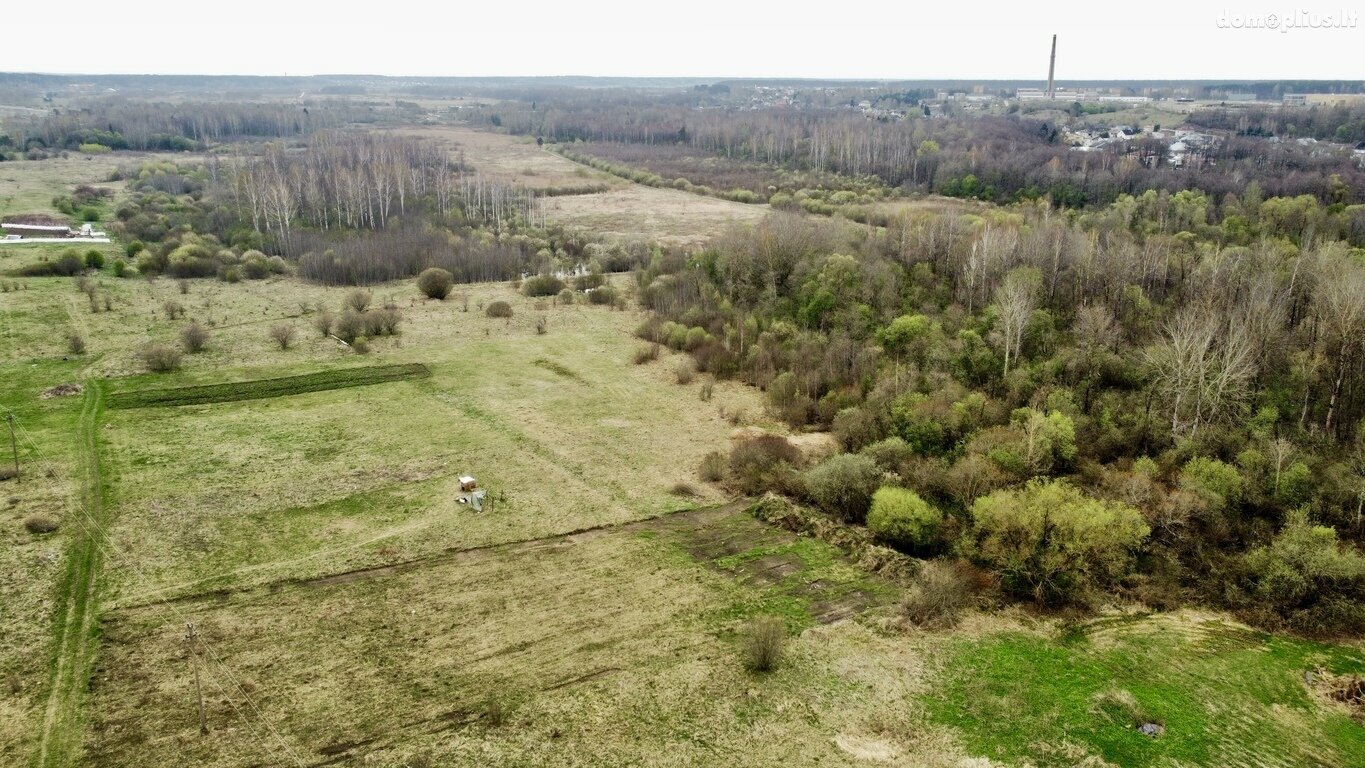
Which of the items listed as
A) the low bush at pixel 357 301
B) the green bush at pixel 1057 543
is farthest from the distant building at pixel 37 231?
the green bush at pixel 1057 543

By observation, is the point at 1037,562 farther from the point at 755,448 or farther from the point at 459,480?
the point at 459,480

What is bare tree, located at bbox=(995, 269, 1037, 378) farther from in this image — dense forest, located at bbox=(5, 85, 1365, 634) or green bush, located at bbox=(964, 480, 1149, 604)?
green bush, located at bbox=(964, 480, 1149, 604)

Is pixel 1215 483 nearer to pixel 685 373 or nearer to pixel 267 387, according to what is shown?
pixel 685 373

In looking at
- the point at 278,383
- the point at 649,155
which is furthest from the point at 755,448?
the point at 649,155

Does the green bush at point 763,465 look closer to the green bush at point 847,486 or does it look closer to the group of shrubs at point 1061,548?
the green bush at point 847,486

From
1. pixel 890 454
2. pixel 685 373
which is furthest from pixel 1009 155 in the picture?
pixel 890 454

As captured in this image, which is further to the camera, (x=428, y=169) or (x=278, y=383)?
(x=428, y=169)

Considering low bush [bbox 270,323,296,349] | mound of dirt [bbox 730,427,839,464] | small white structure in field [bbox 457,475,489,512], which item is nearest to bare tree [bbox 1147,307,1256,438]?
mound of dirt [bbox 730,427,839,464]
